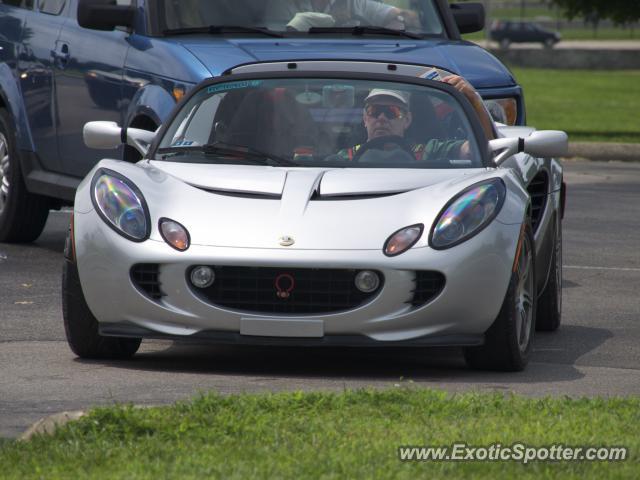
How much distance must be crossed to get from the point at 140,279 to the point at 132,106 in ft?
10.3

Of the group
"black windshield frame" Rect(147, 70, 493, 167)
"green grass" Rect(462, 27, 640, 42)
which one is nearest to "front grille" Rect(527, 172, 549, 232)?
"black windshield frame" Rect(147, 70, 493, 167)

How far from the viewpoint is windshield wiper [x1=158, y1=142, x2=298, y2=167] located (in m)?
7.84

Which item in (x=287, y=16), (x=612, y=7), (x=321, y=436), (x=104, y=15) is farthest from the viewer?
(x=612, y=7)

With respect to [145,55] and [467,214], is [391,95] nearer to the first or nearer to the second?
[467,214]

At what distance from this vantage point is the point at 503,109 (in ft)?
35.4

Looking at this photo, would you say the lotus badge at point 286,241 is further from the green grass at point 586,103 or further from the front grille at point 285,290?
the green grass at point 586,103

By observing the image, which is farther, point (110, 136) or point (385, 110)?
point (110, 136)

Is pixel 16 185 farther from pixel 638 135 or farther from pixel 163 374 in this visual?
pixel 638 135

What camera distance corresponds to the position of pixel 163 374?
23.3ft

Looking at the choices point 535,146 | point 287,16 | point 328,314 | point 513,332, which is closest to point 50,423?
point 328,314

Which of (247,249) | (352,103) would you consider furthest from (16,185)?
(247,249)

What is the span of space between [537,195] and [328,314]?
2.17m

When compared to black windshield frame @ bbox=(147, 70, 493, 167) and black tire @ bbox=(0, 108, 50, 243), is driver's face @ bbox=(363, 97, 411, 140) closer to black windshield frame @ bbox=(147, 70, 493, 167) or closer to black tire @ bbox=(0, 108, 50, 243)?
black windshield frame @ bbox=(147, 70, 493, 167)

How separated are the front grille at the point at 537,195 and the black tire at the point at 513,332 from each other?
3.24 ft
